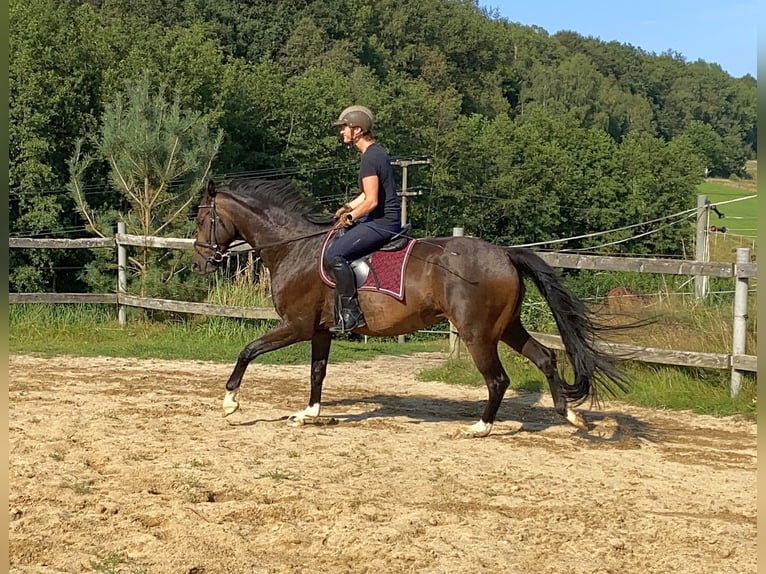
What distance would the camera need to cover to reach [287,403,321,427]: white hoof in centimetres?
753

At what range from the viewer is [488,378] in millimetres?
7398

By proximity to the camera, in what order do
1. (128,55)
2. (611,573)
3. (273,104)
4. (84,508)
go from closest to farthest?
(611,573) → (84,508) → (128,55) → (273,104)

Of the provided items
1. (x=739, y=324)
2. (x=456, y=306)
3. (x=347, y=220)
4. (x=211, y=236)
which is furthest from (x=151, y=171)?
(x=739, y=324)

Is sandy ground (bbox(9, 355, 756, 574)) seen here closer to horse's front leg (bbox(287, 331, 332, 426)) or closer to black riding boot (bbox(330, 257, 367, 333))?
horse's front leg (bbox(287, 331, 332, 426))

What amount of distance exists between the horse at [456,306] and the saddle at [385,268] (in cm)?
5

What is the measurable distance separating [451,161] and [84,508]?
4758cm

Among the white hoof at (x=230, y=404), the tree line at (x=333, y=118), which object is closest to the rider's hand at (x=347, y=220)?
the white hoof at (x=230, y=404)

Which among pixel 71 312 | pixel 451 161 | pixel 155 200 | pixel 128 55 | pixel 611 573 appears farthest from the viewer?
pixel 451 161

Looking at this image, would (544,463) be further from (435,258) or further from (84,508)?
(84,508)

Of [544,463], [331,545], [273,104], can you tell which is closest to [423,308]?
[544,463]

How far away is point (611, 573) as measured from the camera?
4266 mm

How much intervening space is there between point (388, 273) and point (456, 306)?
638mm

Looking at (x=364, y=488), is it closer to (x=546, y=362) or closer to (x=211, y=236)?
(x=546, y=362)

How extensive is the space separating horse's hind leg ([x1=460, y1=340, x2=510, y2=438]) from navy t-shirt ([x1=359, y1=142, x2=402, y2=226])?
1.25m
